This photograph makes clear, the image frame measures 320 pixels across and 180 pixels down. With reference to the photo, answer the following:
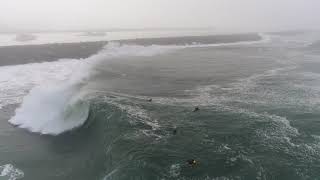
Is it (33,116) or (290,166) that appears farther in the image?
(33,116)

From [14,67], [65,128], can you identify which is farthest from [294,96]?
[14,67]

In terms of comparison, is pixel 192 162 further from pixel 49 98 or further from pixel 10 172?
pixel 49 98

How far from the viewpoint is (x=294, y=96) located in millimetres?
28172

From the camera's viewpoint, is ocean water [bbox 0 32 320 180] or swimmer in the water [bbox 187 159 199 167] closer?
swimmer in the water [bbox 187 159 199 167]

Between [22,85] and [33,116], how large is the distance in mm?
13411

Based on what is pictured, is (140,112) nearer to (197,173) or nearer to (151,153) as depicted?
(151,153)

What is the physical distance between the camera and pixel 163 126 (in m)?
21.0

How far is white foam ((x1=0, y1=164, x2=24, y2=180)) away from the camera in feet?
53.9

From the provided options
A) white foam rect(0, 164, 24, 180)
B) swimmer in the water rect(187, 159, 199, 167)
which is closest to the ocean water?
white foam rect(0, 164, 24, 180)

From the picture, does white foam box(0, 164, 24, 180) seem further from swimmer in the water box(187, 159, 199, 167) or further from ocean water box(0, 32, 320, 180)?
swimmer in the water box(187, 159, 199, 167)

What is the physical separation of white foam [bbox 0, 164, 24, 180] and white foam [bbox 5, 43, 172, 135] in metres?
4.81

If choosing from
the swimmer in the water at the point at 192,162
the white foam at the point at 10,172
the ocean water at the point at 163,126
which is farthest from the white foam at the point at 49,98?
the swimmer in the water at the point at 192,162

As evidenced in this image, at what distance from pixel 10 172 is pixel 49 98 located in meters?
11.3

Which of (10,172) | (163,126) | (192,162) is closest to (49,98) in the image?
(10,172)
